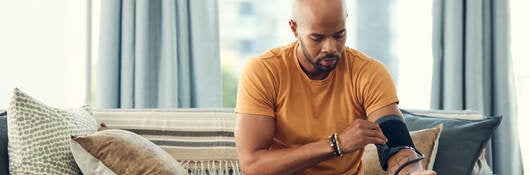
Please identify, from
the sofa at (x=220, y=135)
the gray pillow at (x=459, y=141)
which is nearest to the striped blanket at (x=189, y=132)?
the sofa at (x=220, y=135)

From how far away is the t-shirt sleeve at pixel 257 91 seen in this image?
2.14 metres

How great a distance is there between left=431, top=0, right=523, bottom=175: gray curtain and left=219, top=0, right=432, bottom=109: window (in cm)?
11

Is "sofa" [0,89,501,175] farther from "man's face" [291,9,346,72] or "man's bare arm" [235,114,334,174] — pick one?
"man's face" [291,9,346,72]

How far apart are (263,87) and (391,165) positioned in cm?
45

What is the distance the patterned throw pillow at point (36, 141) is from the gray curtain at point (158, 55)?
1012 millimetres

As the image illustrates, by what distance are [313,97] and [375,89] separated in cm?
19

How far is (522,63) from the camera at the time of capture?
3.83m

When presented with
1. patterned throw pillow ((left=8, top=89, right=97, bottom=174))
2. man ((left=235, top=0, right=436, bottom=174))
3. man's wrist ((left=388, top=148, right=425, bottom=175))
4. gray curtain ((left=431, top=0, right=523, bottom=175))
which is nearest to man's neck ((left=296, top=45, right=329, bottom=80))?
man ((left=235, top=0, right=436, bottom=174))

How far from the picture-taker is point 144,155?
2160 mm

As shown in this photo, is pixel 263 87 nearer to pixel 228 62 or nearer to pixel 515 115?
pixel 228 62

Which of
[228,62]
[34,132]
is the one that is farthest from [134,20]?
[34,132]

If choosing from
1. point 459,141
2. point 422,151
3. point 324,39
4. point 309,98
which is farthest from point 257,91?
point 459,141

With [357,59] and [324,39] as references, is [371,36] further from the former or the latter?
[324,39]

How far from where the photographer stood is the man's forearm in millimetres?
2014
